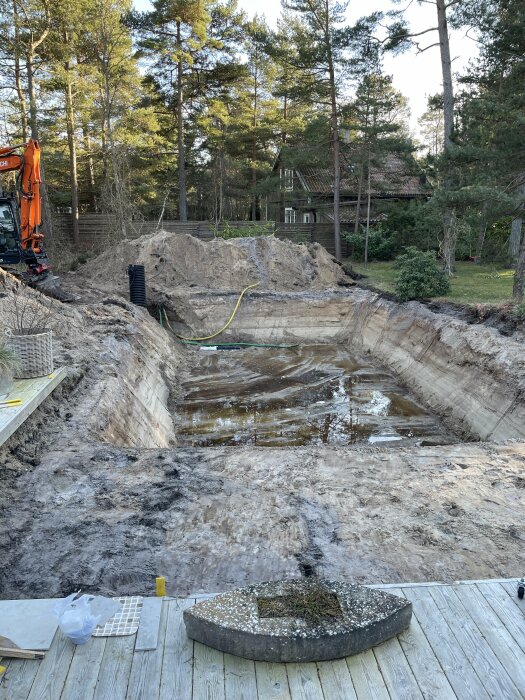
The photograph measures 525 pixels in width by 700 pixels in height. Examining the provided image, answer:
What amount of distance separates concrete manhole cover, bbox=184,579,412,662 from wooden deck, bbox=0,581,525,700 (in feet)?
0.17

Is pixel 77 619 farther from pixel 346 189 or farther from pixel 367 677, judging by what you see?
pixel 346 189

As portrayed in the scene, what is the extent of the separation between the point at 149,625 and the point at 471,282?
15.1 meters

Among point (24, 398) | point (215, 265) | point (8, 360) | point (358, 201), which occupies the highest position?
point (358, 201)

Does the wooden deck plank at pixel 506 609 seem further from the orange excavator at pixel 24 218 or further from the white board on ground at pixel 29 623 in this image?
the orange excavator at pixel 24 218

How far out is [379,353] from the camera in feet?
42.6

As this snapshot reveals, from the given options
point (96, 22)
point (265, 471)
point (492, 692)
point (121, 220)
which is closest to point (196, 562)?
point (265, 471)

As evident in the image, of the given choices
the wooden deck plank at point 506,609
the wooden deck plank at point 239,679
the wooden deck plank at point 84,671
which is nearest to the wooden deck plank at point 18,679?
the wooden deck plank at point 84,671

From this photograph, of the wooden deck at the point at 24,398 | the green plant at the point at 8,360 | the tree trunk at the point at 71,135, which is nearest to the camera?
the wooden deck at the point at 24,398

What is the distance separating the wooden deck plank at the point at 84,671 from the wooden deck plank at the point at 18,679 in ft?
0.50

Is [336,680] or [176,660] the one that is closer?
[336,680]

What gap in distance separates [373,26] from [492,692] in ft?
68.6

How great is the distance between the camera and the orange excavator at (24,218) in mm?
11836

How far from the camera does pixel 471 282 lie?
15.6m

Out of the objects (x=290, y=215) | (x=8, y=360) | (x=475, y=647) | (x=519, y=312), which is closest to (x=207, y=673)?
(x=475, y=647)
